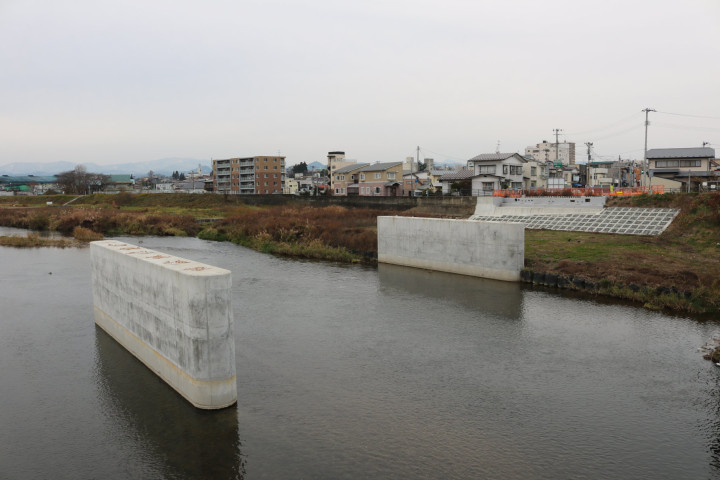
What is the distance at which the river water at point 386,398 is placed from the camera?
10.9m

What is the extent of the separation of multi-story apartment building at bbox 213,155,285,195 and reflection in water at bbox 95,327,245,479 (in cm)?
9102

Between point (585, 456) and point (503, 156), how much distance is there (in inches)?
2086

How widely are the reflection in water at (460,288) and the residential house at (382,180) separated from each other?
1738 inches

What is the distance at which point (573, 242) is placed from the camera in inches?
1251

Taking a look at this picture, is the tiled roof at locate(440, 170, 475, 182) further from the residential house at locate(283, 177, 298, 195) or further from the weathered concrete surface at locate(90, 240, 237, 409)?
the residential house at locate(283, 177, 298, 195)

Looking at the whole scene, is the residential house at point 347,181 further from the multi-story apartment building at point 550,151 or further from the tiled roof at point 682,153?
the multi-story apartment building at point 550,151

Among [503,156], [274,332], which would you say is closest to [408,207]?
[503,156]

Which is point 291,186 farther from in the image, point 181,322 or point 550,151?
point 181,322

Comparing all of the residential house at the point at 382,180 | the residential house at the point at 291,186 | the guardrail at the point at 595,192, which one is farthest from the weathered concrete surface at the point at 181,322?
the residential house at the point at 291,186

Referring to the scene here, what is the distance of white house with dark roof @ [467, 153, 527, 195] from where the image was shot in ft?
197

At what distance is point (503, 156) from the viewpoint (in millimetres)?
60531

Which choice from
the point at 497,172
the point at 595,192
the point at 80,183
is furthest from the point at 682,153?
the point at 80,183

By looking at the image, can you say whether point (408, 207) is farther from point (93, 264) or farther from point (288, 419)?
point (288, 419)

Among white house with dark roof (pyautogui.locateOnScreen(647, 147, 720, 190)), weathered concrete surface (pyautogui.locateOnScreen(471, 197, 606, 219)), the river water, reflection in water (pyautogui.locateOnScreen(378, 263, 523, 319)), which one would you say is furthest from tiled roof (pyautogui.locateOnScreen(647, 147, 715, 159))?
the river water
